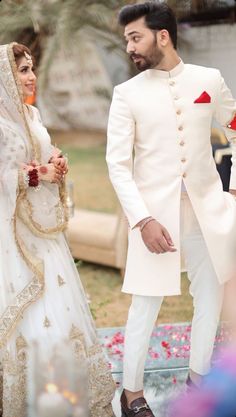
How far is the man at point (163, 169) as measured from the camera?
109 inches

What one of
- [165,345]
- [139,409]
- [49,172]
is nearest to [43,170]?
[49,172]

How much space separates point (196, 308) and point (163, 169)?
654mm

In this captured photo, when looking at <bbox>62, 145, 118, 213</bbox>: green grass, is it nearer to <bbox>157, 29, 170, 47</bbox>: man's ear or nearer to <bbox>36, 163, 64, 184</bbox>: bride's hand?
<bbox>36, 163, 64, 184</bbox>: bride's hand

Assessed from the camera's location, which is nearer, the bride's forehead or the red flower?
the bride's forehead

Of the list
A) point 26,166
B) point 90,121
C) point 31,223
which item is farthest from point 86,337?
point 90,121

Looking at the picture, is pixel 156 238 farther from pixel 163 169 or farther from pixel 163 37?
pixel 163 37

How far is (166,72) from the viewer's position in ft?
9.26

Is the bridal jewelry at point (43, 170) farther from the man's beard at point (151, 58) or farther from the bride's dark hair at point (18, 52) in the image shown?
the man's beard at point (151, 58)

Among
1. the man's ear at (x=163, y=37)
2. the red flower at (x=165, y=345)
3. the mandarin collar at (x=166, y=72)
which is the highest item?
the man's ear at (x=163, y=37)

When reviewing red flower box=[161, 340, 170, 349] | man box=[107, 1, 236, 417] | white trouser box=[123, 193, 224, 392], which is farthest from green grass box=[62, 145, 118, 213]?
man box=[107, 1, 236, 417]

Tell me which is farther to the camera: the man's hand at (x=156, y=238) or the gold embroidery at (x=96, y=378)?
the gold embroidery at (x=96, y=378)

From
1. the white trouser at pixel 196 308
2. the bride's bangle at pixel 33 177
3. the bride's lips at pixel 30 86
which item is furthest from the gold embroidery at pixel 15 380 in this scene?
the bride's lips at pixel 30 86

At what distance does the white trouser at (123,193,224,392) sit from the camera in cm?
292

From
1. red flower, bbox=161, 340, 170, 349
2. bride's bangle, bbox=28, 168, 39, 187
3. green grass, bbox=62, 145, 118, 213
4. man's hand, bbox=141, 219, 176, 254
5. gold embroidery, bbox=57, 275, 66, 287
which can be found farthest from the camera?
green grass, bbox=62, 145, 118, 213
